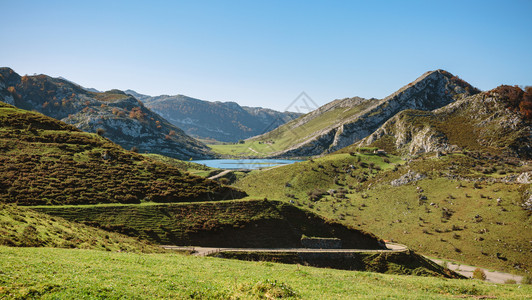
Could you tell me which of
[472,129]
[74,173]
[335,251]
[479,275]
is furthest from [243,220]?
[472,129]

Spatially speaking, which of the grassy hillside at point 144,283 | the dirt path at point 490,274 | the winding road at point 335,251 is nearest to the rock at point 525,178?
the winding road at point 335,251

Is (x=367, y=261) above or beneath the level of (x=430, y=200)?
beneath

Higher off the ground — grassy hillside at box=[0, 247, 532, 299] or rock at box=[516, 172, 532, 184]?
rock at box=[516, 172, 532, 184]

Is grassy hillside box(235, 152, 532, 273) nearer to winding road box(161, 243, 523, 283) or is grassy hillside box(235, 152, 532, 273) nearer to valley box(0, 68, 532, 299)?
valley box(0, 68, 532, 299)

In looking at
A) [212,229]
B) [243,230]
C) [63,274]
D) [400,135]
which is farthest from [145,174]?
[400,135]

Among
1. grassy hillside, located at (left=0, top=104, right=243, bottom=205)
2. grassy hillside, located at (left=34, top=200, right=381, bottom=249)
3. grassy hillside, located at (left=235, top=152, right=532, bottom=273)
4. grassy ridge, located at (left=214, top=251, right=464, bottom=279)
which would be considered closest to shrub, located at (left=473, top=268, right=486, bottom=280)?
grassy ridge, located at (left=214, top=251, right=464, bottom=279)

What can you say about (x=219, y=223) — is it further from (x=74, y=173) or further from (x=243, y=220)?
(x=74, y=173)

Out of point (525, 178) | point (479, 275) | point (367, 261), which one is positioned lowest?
point (479, 275)

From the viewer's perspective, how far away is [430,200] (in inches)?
3684

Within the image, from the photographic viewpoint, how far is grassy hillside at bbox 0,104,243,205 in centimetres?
5453

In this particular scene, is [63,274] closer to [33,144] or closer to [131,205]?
[131,205]

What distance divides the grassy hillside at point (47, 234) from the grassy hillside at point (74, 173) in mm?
16276

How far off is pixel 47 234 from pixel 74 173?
3495 centimetres

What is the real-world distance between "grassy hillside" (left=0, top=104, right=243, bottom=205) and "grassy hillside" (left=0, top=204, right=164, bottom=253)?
16.3m
